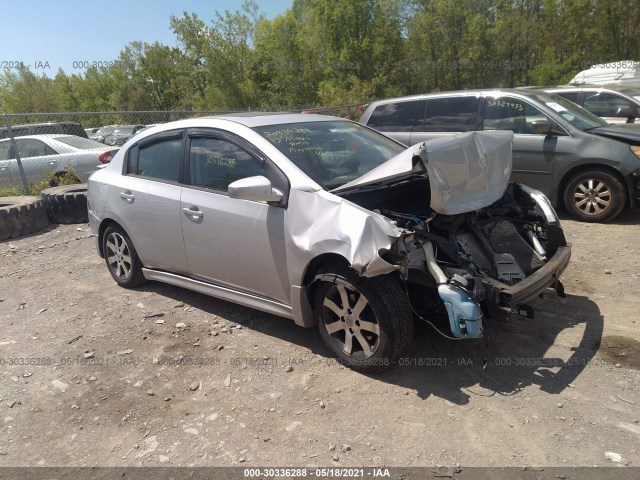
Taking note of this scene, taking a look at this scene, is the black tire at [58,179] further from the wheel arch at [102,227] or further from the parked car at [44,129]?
the wheel arch at [102,227]

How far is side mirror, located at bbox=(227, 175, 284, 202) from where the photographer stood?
361 cm

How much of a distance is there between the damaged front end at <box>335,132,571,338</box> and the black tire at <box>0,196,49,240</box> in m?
6.47

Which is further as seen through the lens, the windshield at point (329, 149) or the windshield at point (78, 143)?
the windshield at point (78, 143)

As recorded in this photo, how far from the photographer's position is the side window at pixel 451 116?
7.53 m

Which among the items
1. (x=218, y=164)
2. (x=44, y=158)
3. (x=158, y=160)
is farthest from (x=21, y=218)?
(x=218, y=164)

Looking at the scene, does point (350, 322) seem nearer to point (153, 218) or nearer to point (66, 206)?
point (153, 218)

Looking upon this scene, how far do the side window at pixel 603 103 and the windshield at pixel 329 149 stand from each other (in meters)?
6.59

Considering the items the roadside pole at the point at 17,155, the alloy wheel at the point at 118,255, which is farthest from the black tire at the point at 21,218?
the alloy wheel at the point at 118,255

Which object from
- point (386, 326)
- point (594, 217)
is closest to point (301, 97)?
point (594, 217)

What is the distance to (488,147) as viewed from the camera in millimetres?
3713

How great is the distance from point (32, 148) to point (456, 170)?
10058 mm

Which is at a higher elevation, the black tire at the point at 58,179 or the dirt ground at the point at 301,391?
the black tire at the point at 58,179

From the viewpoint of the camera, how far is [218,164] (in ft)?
14.0

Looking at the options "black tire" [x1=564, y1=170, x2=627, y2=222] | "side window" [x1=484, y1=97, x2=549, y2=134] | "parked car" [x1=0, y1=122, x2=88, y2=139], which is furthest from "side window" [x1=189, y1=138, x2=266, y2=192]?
"parked car" [x1=0, y1=122, x2=88, y2=139]
